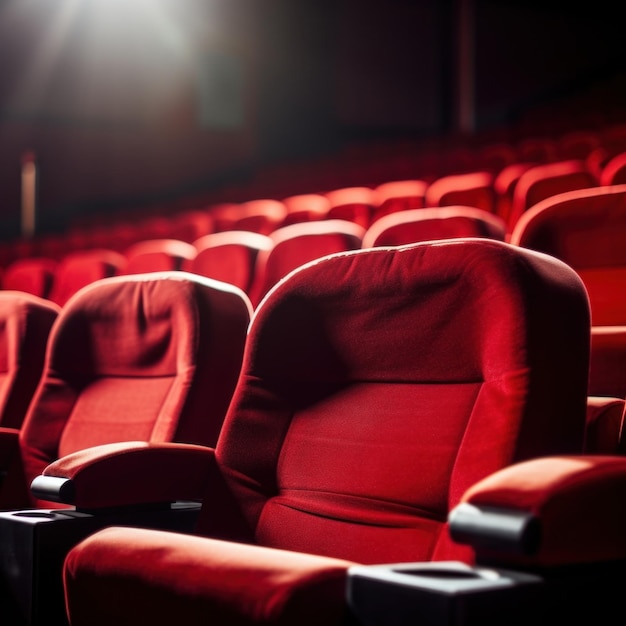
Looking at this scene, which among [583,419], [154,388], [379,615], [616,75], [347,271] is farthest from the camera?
[616,75]

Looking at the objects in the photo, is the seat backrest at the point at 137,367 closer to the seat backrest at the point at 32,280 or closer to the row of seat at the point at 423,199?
→ the row of seat at the point at 423,199

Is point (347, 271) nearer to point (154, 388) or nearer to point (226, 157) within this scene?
point (154, 388)

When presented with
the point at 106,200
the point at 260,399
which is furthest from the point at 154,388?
the point at 106,200

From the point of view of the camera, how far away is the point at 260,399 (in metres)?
0.61

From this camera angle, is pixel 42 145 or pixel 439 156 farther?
pixel 42 145

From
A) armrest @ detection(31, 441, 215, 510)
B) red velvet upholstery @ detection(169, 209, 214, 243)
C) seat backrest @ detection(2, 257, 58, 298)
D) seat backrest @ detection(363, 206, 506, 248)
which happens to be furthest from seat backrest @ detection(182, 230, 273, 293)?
red velvet upholstery @ detection(169, 209, 214, 243)

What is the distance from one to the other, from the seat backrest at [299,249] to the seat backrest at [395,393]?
459 millimetres

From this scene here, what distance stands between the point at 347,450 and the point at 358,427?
0.02 meters

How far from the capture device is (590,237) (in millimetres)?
836

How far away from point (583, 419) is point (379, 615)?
170 mm

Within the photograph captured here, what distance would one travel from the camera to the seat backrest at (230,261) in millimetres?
1209

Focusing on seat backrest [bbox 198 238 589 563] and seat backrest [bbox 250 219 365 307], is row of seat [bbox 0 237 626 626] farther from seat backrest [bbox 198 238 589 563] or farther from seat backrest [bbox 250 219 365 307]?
seat backrest [bbox 250 219 365 307]

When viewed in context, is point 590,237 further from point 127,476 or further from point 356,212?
point 356,212

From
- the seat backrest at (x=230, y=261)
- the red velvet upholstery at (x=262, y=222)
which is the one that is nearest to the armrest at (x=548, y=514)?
the seat backrest at (x=230, y=261)
